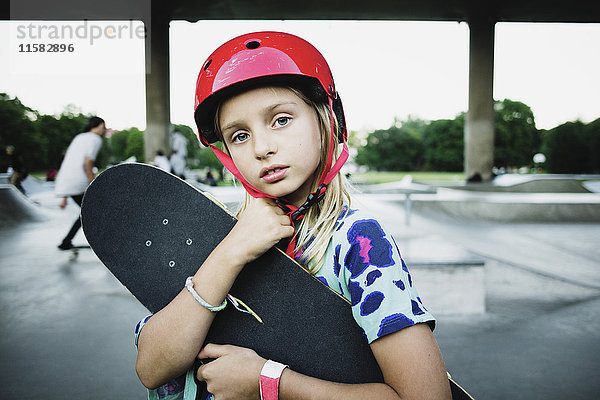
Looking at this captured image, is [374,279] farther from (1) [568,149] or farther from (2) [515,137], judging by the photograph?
(2) [515,137]

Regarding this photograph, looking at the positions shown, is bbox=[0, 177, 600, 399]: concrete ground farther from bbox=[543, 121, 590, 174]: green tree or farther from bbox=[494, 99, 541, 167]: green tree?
bbox=[494, 99, 541, 167]: green tree

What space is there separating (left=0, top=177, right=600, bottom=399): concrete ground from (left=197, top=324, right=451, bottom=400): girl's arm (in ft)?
6.28

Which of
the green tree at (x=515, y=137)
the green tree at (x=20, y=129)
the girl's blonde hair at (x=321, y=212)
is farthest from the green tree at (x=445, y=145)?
the girl's blonde hair at (x=321, y=212)

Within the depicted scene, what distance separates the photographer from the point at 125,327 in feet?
11.2

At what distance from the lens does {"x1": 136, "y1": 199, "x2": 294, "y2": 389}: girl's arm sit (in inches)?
33.2

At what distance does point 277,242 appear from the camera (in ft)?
2.95

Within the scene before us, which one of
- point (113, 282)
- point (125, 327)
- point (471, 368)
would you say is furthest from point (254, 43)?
point (113, 282)

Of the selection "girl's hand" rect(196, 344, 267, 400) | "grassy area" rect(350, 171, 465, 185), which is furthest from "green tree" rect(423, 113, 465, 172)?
"girl's hand" rect(196, 344, 267, 400)

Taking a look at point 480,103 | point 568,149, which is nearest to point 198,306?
point 480,103

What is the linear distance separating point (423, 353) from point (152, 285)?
0.65 metres

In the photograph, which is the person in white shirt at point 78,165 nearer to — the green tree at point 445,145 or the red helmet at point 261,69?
the red helmet at point 261,69

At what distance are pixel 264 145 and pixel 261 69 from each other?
6.2 inches

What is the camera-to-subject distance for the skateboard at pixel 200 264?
3.05 feet

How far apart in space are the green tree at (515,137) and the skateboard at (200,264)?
60.3m
